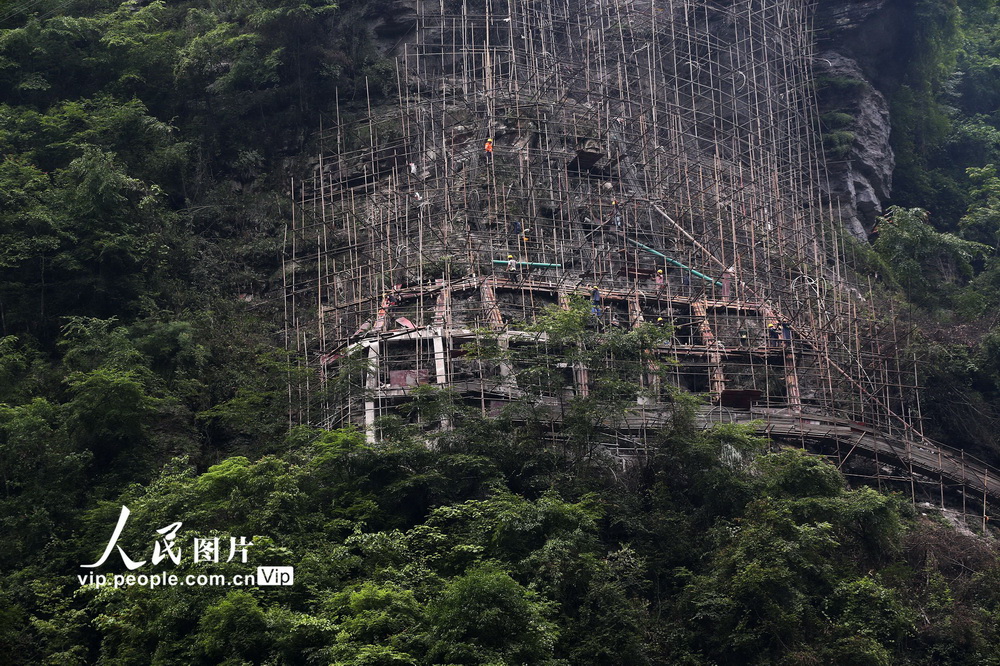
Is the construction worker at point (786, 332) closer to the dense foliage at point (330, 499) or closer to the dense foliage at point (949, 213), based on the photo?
the dense foliage at point (949, 213)

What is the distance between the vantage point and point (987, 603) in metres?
20.8

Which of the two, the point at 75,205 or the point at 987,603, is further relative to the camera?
the point at 75,205

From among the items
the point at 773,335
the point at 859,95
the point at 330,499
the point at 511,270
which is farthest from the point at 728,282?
the point at 859,95

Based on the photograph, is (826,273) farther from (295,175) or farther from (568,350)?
(295,175)

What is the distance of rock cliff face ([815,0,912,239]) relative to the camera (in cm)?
3438

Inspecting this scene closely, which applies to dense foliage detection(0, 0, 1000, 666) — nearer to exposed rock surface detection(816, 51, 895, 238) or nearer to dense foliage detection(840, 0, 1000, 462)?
dense foliage detection(840, 0, 1000, 462)

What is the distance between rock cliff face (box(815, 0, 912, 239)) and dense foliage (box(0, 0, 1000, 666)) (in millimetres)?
5284

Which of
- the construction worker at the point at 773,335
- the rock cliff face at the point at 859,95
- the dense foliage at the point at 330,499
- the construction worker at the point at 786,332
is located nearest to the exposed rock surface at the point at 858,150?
the rock cliff face at the point at 859,95

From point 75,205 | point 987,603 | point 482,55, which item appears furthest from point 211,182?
point 987,603

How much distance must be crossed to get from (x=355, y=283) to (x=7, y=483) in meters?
8.02

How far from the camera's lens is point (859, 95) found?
35.7 m

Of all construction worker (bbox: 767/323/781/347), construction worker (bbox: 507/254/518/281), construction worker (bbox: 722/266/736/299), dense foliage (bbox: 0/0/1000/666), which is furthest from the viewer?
construction worker (bbox: 722/266/736/299)

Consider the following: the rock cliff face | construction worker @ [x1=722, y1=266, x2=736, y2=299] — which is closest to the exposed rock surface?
the rock cliff face

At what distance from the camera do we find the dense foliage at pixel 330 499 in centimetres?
1788
